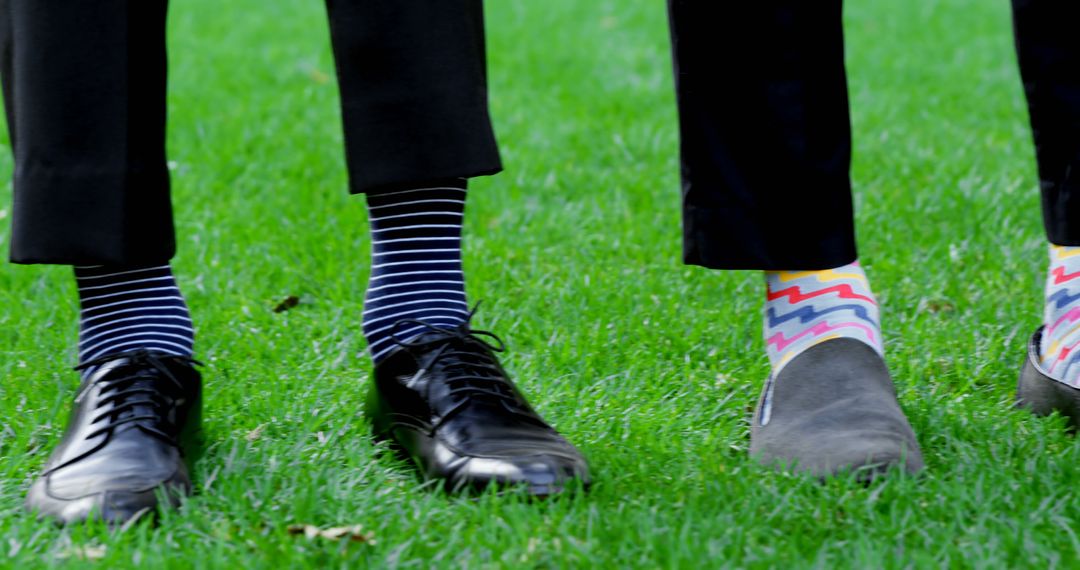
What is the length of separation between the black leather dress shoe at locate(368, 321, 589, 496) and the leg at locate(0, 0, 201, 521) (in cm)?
25

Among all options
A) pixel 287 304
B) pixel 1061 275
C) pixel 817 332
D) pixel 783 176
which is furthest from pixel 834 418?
pixel 287 304

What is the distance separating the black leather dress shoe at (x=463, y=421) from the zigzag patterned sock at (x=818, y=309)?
324 millimetres

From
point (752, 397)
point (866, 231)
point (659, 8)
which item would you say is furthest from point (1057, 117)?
point (659, 8)

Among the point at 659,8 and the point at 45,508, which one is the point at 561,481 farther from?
the point at 659,8

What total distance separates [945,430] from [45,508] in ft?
3.23

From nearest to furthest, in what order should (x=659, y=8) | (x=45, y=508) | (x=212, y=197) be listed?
1. (x=45, y=508)
2. (x=212, y=197)
3. (x=659, y=8)

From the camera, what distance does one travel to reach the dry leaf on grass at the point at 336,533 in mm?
1136

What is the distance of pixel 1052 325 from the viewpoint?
1.49m

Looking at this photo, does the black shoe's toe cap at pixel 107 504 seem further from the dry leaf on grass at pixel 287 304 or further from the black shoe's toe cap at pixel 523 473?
the dry leaf on grass at pixel 287 304

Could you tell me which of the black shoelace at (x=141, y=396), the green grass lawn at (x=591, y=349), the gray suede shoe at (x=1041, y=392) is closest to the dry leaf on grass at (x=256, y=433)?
the green grass lawn at (x=591, y=349)

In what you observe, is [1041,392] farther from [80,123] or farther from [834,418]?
[80,123]

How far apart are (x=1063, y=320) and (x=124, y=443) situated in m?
1.09

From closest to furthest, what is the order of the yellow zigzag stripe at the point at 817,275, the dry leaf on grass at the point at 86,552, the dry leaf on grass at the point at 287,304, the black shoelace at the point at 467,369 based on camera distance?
the dry leaf on grass at the point at 86,552, the black shoelace at the point at 467,369, the yellow zigzag stripe at the point at 817,275, the dry leaf on grass at the point at 287,304

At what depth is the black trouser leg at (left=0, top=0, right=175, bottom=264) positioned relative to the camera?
123 cm
